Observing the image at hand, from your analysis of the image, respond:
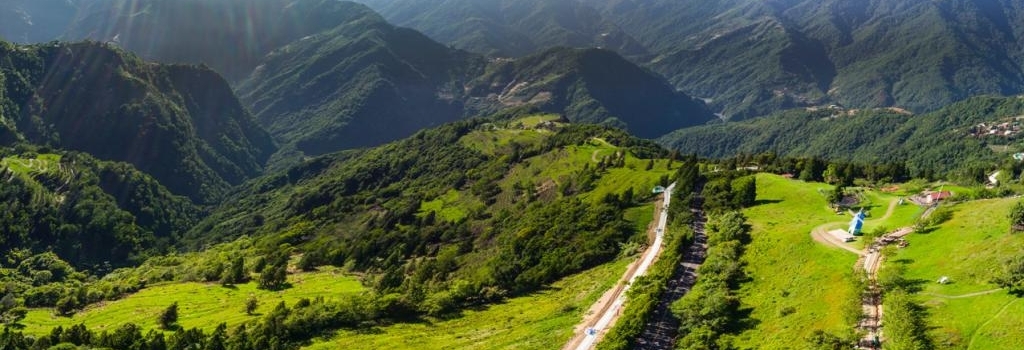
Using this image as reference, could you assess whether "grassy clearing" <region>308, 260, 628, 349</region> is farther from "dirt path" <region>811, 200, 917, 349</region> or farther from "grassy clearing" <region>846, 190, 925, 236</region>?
"grassy clearing" <region>846, 190, 925, 236</region>

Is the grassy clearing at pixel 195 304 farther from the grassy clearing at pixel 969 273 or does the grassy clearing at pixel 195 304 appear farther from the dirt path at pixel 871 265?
the grassy clearing at pixel 969 273

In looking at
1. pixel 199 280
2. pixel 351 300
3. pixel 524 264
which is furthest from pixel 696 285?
pixel 199 280

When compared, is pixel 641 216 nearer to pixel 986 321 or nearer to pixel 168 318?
pixel 986 321

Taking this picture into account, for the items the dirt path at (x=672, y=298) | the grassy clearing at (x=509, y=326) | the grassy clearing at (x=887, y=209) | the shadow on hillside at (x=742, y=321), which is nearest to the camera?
the shadow on hillside at (x=742, y=321)

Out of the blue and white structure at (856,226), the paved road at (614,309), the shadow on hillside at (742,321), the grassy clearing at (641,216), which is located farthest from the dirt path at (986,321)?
the grassy clearing at (641,216)

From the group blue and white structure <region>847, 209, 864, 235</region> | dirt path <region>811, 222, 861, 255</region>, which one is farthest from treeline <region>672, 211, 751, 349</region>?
blue and white structure <region>847, 209, 864, 235</region>

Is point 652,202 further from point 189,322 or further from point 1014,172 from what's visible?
point 189,322
